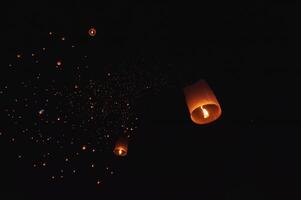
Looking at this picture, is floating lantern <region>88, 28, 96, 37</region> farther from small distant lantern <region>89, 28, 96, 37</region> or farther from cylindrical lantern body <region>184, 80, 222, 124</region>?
cylindrical lantern body <region>184, 80, 222, 124</region>

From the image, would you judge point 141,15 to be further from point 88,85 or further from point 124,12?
point 88,85

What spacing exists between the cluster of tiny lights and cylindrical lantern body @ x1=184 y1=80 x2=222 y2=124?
128 cm

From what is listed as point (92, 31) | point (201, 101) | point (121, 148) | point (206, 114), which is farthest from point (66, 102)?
point (201, 101)

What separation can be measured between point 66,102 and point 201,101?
1.93 meters

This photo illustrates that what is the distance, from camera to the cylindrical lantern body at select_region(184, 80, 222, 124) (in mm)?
2221

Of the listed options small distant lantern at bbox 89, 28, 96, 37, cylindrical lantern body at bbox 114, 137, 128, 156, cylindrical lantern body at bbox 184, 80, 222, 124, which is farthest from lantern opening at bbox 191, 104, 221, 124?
cylindrical lantern body at bbox 114, 137, 128, 156

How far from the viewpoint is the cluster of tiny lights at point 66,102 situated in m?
3.53

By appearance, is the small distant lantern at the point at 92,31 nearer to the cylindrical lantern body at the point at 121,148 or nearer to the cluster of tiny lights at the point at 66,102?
the cluster of tiny lights at the point at 66,102

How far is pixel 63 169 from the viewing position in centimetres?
446

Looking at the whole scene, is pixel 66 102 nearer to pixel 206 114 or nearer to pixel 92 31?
pixel 92 31

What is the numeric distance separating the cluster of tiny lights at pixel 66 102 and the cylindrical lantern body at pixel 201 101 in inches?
50.5

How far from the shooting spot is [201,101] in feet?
7.27

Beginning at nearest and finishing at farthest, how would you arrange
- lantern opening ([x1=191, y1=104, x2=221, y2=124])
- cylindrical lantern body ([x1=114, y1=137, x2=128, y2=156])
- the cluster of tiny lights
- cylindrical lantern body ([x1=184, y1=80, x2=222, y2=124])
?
cylindrical lantern body ([x1=184, y1=80, x2=222, y2=124])
lantern opening ([x1=191, y1=104, x2=221, y2=124])
the cluster of tiny lights
cylindrical lantern body ([x1=114, y1=137, x2=128, y2=156])

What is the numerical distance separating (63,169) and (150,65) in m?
1.79
